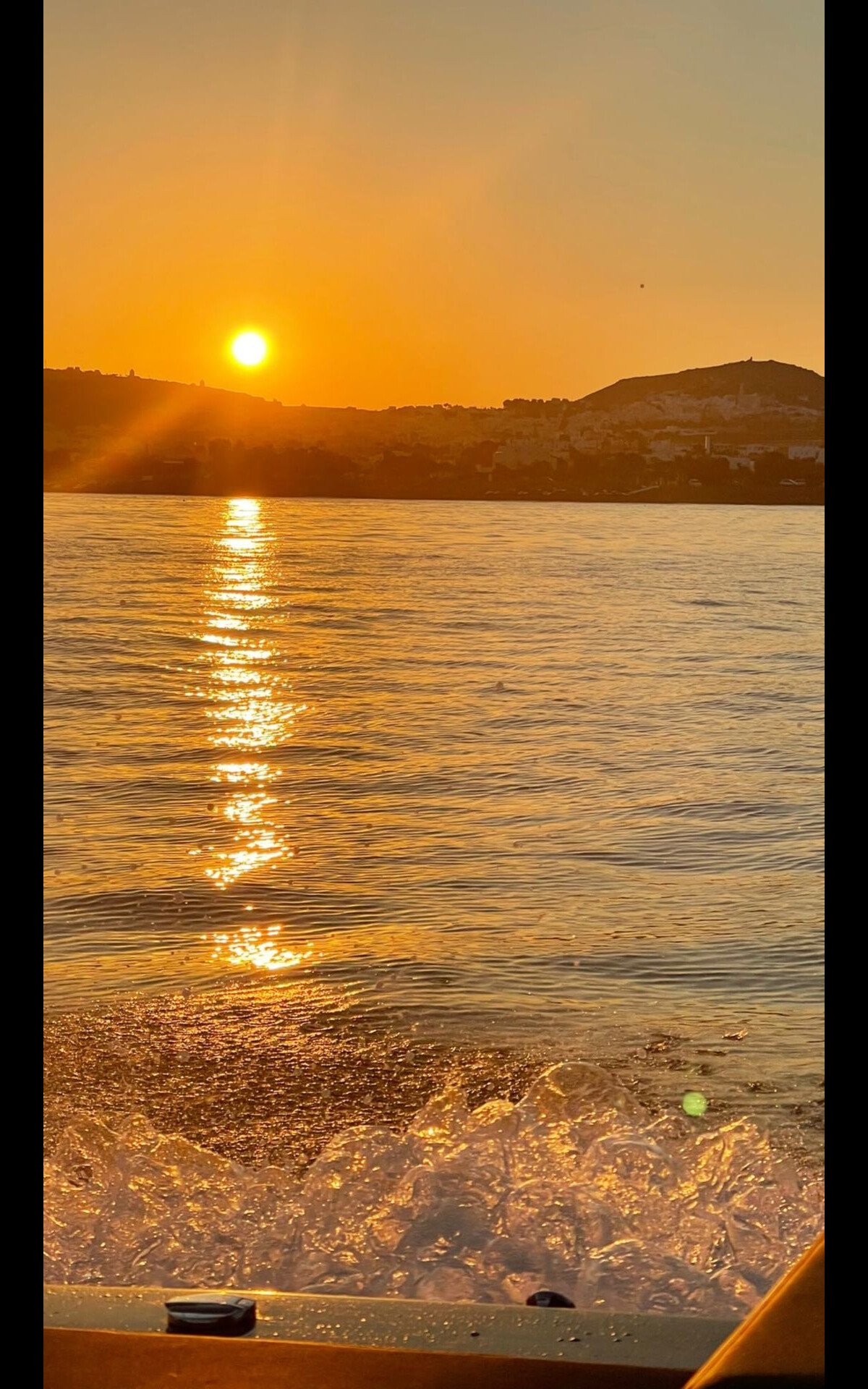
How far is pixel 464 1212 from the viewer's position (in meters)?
2.50

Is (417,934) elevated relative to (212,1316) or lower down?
lower down

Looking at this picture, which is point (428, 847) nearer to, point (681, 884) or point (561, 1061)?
point (681, 884)

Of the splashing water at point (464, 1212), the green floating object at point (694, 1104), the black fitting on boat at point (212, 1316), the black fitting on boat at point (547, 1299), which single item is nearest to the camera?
the black fitting on boat at point (212, 1316)

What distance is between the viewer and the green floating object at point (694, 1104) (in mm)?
3441

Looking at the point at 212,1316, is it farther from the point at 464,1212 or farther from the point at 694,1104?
the point at 694,1104

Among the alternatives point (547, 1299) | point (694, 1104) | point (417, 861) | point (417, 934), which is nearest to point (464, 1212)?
point (547, 1299)

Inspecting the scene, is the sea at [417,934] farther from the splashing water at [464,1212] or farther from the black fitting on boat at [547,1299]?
the black fitting on boat at [547,1299]

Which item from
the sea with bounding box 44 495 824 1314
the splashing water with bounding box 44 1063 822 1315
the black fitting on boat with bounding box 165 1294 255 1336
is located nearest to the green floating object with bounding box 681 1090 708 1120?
the sea with bounding box 44 495 824 1314

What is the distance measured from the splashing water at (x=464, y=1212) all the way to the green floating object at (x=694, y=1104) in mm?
275

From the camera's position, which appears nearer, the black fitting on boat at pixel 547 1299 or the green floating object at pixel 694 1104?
the black fitting on boat at pixel 547 1299

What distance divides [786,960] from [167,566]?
20.2m

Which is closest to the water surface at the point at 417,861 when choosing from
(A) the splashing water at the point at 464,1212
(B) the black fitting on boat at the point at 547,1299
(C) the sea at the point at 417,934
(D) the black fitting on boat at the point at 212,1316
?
(C) the sea at the point at 417,934

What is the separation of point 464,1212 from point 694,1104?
120 cm
